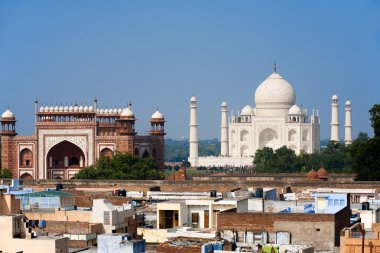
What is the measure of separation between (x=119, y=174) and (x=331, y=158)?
27395 millimetres

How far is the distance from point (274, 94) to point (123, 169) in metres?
34.3

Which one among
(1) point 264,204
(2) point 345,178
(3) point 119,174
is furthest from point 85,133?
(1) point 264,204

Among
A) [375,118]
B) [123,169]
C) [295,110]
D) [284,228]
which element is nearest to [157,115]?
[123,169]

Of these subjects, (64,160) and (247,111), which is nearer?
(64,160)

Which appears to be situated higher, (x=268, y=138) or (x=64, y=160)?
(x=268, y=138)

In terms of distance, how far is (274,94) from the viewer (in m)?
81.6

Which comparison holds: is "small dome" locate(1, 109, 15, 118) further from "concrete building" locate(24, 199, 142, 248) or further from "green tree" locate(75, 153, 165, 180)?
"concrete building" locate(24, 199, 142, 248)

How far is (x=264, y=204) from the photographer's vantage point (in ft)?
79.2

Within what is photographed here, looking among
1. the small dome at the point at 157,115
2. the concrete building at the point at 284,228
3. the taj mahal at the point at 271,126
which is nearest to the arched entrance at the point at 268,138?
the taj mahal at the point at 271,126

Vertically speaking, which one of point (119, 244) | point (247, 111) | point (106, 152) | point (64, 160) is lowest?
point (119, 244)

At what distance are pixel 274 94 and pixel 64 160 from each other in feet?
92.1

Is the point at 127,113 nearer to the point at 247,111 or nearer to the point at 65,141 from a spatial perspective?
the point at 65,141

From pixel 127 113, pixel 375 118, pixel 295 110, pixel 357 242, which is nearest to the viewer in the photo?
pixel 357 242

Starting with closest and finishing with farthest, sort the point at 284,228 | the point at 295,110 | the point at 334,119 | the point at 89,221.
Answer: the point at 284,228, the point at 89,221, the point at 295,110, the point at 334,119
